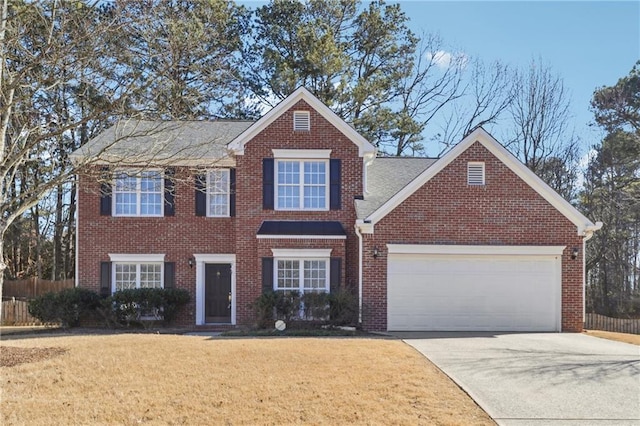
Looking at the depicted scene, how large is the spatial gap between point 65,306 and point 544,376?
13967 millimetres

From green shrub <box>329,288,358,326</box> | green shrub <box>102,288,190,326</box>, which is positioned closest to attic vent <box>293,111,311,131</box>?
green shrub <box>329,288,358,326</box>

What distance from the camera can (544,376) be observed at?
10.2m

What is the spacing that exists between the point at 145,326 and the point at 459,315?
931 centimetres

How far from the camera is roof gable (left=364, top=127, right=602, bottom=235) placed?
1738 centimetres

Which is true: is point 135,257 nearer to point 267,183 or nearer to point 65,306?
point 65,306

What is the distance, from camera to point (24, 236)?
112ft

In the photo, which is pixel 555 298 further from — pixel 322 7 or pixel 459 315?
pixel 322 7

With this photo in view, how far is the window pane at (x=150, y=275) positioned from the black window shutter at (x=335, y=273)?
562cm

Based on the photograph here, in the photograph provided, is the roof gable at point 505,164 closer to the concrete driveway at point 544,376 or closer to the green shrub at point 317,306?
the green shrub at point 317,306

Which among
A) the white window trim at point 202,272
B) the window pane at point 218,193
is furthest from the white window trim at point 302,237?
the window pane at point 218,193

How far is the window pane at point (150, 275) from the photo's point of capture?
1978 centimetres

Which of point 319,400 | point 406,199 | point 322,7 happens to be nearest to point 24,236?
point 322,7

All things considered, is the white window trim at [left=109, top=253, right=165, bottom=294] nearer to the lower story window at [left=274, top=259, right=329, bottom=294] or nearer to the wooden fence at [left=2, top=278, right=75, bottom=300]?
the lower story window at [left=274, top=259, right=329, bottom=294]

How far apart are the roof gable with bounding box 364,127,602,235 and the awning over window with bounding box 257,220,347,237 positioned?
5.41 feet
